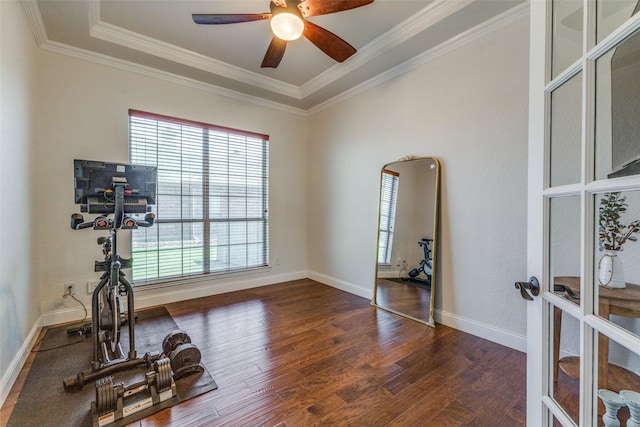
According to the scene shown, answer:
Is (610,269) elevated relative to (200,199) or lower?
lower

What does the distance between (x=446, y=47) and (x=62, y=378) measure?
4.05 metres

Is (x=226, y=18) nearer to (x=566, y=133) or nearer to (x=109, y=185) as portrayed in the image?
(x=109, y=185)

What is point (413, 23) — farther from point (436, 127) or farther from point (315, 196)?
point (315, 196)

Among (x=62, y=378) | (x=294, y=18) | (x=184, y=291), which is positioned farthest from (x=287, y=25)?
(x=184, y=291)

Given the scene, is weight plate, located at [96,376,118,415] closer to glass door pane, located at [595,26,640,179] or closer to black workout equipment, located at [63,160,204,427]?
black workout equipment, located at [63,160,204,427]

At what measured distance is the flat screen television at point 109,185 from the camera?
1.77 m

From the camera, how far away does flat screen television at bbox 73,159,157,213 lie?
1.77 metres

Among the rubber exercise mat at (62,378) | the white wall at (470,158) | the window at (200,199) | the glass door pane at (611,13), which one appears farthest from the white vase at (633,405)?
the window at (200,199)

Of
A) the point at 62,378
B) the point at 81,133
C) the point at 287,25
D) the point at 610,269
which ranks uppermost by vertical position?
the point at 287,25

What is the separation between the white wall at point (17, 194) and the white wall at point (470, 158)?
10.2ft

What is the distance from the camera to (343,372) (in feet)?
6.25

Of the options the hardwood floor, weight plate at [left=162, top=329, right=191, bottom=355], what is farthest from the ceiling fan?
the hardwood floor

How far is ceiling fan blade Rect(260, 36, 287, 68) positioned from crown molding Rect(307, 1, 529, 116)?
4.39 ft

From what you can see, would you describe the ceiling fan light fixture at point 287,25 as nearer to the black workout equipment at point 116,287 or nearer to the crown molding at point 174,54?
the black workout equipment at point 116,287
